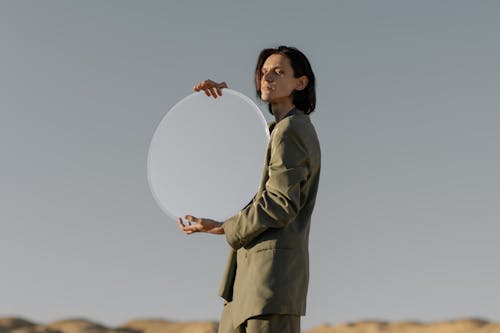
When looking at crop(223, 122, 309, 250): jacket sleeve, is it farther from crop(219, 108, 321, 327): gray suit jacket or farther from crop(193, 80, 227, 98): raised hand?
crop(193, 80, 227, 98): raised hand

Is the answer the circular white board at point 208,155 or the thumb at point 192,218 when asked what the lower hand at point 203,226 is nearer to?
the thumb at point 192,218

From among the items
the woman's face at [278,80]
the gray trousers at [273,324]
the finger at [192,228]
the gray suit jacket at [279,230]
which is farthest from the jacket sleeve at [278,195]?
the gray trousers at [273,324]

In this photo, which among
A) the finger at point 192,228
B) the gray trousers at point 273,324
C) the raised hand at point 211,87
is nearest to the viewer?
the gray trousers at point 273,324

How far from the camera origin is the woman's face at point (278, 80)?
3896mm

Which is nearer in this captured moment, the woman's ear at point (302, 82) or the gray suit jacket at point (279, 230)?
the gray suit jacket at point (279, 230)

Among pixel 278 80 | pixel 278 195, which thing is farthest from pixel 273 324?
pixel 278 80

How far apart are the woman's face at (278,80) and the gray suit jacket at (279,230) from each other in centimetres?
21

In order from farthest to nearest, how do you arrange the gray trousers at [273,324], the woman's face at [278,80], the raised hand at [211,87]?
1. the raised hand at [211,87]
2. the woman's face at [278,80]
3. the gray trousers at [273,324]

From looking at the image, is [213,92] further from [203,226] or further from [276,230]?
[276,230]

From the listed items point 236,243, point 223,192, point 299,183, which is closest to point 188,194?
point 223,192

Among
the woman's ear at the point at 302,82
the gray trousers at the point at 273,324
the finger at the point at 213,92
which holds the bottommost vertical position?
the gray trousers at the point at 273,324

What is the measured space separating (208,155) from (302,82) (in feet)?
2.14

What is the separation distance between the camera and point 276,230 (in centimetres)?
358

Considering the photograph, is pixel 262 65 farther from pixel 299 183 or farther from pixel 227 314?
pixel 227 314
